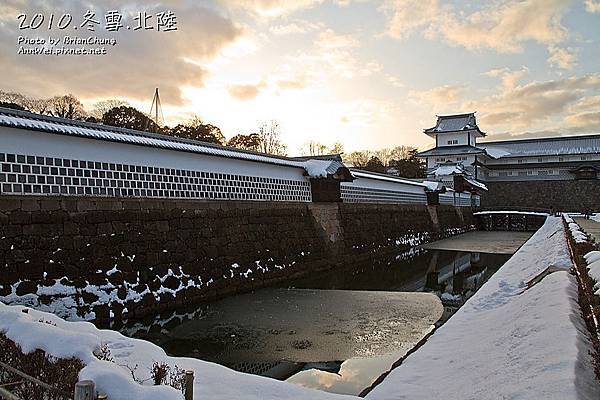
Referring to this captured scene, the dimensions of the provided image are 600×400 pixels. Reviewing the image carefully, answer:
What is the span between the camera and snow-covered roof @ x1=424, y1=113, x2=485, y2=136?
45562 mm

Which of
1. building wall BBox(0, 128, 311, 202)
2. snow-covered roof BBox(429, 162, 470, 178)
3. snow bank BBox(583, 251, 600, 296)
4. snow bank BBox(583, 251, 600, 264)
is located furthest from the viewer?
snow-covered roof BBox(429, 162, 470, 178)

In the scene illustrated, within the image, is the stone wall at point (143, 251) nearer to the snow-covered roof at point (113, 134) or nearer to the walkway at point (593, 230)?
the snow-covered roof at point (113, 134)

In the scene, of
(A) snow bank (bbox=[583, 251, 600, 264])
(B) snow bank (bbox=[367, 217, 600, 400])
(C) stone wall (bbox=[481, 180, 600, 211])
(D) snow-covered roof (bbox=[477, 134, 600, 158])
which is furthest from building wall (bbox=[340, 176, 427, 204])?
(D) snow-covered roof (bbox=[477, 134, 600, 158])

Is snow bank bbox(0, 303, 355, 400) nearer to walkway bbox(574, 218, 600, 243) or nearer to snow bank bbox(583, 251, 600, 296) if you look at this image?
snow bank bbox(583, 251, 600, 296)

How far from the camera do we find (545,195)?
141ft

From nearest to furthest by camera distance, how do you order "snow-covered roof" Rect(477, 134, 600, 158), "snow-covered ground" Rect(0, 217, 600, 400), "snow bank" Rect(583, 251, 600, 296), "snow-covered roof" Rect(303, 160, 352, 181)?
"snow-covered ground" Rect(0, 217, 600, 400)
"snow bank" Rect(583, 251, 600, 296)
"snow-covered roof" Rect(303, 160, 352, 181)
"snow-covered roof" Rect(477, 134, 600, 158)

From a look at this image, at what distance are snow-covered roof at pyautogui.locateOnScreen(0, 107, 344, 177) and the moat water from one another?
363 centimetres

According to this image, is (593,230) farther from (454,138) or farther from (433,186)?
(454,138)

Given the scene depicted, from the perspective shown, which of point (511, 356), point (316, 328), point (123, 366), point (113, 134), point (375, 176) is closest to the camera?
point (123, 366)

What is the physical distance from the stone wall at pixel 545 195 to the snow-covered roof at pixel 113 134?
116ft

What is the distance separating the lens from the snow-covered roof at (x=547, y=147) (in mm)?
43031

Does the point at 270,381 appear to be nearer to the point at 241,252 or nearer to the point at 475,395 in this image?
the point at 475,395

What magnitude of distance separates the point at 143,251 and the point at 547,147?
150 feet

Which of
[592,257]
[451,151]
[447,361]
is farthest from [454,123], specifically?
[447,361]
